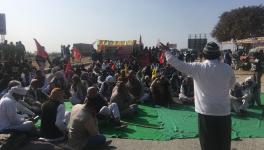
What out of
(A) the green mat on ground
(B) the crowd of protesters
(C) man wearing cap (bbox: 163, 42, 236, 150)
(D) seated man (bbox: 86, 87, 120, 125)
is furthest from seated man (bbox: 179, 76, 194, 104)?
(C) man wearing cap (bbox: 163, 42, 236, 150)

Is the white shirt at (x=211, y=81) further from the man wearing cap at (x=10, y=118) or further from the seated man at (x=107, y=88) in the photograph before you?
the seated man at (x=107, y=88)

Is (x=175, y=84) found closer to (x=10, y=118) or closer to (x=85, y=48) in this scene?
(x=10, y=118)

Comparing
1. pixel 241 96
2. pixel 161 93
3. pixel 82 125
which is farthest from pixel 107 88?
pixel 82 125

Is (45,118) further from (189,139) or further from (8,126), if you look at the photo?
(189,139)

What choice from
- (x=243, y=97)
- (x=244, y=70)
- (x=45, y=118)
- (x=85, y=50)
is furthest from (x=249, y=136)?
(x=85, y=50)

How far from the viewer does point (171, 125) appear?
1030cm

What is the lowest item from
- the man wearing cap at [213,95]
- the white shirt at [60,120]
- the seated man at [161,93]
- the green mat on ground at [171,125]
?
the green mat on ground at [171,125]

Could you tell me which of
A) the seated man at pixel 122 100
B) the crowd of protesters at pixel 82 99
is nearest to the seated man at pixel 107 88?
the crowd of protesters at pixel 82 99

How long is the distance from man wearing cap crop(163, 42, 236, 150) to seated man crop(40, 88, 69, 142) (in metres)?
3.07

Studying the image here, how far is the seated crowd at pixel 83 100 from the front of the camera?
7.04m

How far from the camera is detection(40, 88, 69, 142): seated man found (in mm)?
7059

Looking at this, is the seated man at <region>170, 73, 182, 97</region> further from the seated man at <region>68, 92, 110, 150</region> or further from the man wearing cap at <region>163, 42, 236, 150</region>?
the man wearing cap at <region>163, 42, 236, 150</region>

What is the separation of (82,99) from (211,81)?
305 inches

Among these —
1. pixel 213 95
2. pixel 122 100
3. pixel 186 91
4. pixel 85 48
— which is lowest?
pixel 186 91
